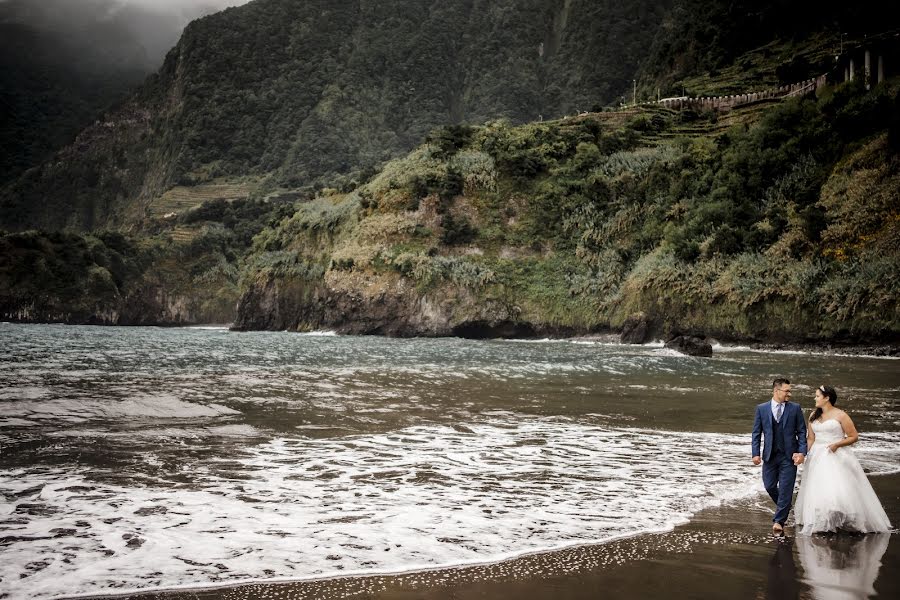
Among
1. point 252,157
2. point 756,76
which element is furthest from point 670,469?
point 252,157

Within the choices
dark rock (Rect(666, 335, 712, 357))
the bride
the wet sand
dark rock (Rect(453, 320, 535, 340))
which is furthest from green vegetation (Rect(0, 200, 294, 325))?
the wet sand

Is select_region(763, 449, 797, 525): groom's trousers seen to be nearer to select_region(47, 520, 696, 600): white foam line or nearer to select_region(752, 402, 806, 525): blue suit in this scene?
select_region(752, 402, 806, 525): blue suit

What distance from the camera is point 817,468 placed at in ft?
25.8

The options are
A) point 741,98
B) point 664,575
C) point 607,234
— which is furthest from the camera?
point 741,98

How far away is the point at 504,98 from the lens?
19988cm

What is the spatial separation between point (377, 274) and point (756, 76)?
2079 inches

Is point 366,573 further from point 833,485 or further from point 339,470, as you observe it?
point 833,485

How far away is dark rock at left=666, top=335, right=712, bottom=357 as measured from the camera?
127ft

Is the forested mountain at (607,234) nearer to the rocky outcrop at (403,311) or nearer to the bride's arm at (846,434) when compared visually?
the rocky outcrop at (403,311)

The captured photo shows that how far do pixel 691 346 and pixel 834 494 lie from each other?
108 feet

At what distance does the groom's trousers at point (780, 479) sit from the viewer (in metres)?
7.56

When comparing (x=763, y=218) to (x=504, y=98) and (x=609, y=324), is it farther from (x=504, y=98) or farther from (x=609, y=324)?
(x=504, y=98)

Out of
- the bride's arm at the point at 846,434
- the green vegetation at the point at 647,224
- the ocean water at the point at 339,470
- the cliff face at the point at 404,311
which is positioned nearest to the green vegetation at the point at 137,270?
the cliff face at the point at 404,311

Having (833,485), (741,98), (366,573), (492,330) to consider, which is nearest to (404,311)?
(492,330)
